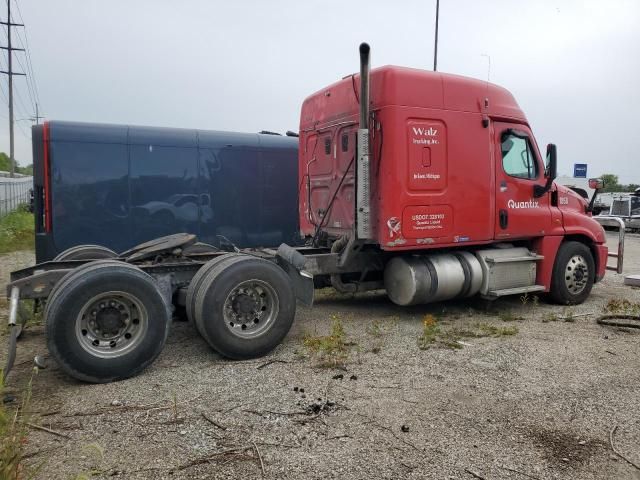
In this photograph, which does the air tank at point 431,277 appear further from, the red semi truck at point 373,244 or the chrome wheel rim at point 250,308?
the chrome wheel rim at point 250,308

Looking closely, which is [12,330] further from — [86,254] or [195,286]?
[86,254]

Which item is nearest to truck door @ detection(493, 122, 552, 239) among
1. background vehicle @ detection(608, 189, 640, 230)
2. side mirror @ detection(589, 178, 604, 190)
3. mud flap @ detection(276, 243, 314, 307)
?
side mirror @ detection(589, 178, 604, 190)

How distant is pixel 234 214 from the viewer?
31.5 ft

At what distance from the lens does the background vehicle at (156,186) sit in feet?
27.5

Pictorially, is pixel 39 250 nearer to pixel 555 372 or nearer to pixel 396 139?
pixel 396 139

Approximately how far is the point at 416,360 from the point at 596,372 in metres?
1.62

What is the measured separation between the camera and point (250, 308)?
207 inches

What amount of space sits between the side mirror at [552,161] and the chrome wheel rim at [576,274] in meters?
1.32

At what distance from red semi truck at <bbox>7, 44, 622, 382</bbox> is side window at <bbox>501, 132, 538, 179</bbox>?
0.09ft

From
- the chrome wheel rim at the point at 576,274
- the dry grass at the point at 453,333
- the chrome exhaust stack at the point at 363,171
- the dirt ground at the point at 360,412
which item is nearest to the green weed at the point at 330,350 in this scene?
the dirt ground at the point at 360,412

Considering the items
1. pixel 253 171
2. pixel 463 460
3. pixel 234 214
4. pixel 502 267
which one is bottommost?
pixel 463 460

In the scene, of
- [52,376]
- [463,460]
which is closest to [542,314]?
[463,460]

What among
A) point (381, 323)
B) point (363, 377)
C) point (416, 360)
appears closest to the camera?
point (363, 377)

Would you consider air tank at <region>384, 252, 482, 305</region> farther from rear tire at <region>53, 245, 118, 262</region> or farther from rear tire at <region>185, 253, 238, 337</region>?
rear tire at <region>53, 245, 118, 262</region>
